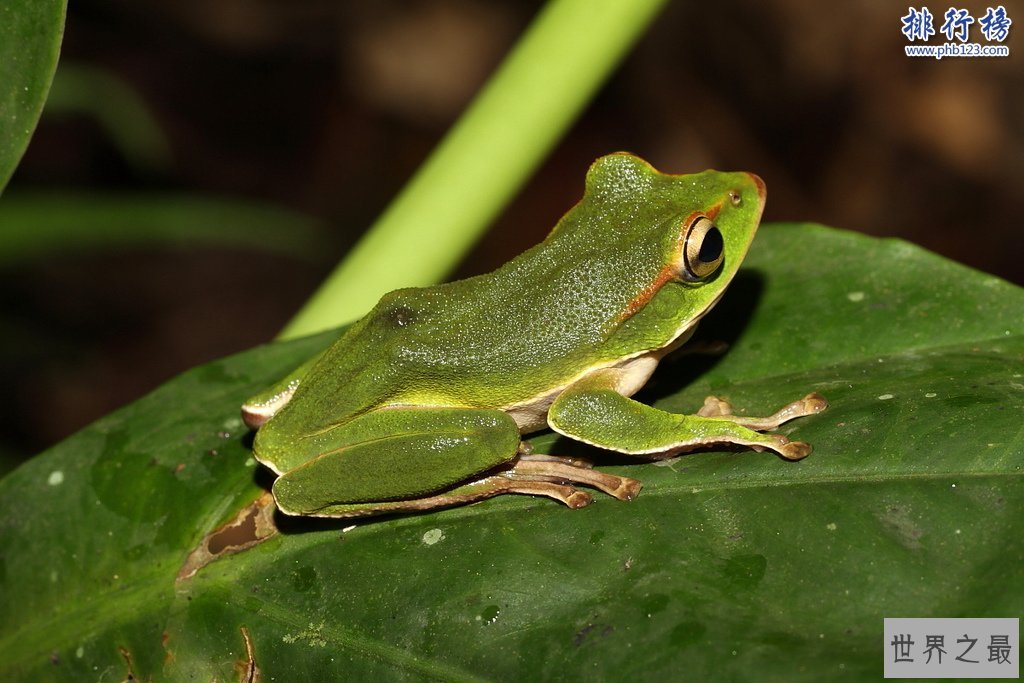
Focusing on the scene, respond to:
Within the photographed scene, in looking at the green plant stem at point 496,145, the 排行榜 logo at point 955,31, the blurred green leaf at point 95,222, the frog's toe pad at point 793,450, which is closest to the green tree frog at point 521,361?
the green plant stem at point 496,145

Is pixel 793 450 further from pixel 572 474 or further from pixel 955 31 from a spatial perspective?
pixel 955 31

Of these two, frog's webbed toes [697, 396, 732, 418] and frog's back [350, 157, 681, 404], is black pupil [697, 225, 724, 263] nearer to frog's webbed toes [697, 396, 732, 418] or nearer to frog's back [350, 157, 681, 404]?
frog's back [350, 157, 681, 404]

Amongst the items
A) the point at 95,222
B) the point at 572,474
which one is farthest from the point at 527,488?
the point at 95,222

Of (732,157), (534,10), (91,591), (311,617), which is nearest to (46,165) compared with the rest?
(534,10)

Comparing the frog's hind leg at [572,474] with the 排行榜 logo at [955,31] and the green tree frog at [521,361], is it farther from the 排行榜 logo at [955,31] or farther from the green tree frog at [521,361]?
the 排行榜 logo at [955,31]

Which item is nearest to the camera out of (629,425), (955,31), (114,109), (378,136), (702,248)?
(629,425)

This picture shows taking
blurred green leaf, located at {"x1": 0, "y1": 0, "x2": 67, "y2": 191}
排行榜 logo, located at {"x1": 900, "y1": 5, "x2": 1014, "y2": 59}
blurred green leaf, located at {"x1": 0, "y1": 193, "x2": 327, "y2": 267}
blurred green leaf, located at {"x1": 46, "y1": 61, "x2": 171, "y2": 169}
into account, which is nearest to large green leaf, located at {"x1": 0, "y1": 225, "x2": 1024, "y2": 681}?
blurred green leaf, located at {"x1": 0, "y1": 0, "x2": 67, "y2": 191}

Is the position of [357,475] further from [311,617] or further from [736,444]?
[736,444]
